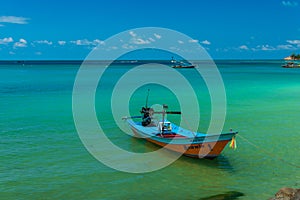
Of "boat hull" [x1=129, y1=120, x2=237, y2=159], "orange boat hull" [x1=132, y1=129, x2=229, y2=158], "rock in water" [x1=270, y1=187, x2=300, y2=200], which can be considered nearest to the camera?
"rock in water" [x1=270, y1=187, x2=300, y2=200]

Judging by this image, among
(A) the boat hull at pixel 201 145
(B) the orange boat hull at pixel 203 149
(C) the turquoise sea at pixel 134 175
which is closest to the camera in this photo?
(C) the turquoise sea at pixel 134 175

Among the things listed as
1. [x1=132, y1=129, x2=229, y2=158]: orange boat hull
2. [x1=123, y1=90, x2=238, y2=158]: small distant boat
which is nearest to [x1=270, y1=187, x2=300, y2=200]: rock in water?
[x1=123, y1=90, x2=238, y2=158]: small distant boat

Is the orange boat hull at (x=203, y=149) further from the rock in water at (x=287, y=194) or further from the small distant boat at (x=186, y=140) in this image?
the rock in water at (x=287, y=194)

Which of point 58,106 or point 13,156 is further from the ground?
point 58,106

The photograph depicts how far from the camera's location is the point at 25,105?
2967 cm

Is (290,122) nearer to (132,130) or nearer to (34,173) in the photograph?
(132,130)

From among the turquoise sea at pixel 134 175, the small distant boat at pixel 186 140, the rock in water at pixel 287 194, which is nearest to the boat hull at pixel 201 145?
the small distant boat at pixel 186 140

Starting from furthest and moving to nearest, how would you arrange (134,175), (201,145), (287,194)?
(201,145) → (134,175) → (287,194)

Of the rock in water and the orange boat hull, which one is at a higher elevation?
the orange boat hull

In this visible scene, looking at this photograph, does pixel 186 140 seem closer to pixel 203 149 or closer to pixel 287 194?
pixel 203 149

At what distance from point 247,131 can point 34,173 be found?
1217 cm

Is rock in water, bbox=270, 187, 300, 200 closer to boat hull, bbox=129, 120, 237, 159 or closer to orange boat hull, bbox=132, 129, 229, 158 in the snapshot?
boat hull, bbox=129, 120, 237, 159

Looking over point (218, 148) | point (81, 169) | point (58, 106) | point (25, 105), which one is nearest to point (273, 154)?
point (218, 148)

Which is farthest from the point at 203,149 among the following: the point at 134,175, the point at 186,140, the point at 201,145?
the point at 134,175
